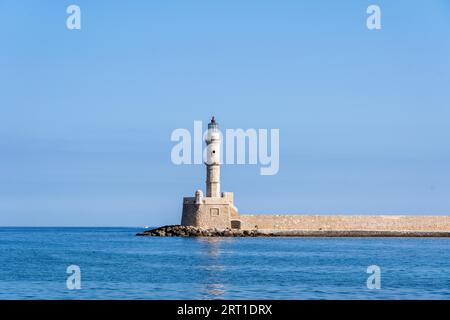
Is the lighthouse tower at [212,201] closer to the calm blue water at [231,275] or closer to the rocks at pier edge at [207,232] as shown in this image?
the rocks at pier edge at [207,232]

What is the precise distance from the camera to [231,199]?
5616cm

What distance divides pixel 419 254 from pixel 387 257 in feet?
11.1

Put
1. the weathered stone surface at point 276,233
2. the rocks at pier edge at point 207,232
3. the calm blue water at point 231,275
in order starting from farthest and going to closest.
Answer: the weathered stone surface at point 276,233 < the rocks at pier edge at point 207,232 < the calm blue water at point 231,275

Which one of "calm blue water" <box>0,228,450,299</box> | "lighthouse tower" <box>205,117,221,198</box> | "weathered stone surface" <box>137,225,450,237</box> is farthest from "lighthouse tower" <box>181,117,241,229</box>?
"calm blue water" <box>0,228,450,299</box>

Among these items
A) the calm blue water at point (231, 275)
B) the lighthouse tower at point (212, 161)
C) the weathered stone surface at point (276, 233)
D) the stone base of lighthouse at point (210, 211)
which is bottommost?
the calm blue water at point (231, 275)

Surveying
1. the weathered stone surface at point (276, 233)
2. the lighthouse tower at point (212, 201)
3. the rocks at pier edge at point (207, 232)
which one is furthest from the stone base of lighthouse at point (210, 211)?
the weathered stone surface at point (276, 233)

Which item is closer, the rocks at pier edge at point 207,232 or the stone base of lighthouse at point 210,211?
the stone base of lighthouse at point 210,211

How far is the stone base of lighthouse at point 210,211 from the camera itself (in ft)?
180

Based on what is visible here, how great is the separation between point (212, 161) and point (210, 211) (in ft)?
11.8

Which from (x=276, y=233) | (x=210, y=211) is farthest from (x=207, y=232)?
(x=276, y=233)

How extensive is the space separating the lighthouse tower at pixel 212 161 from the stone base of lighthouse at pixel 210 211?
63cm

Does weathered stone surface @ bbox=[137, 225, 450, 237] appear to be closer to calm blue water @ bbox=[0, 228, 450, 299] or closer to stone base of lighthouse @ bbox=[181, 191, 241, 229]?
stone base of lighthouse @ bbox=[181, 191, 241, 229]
